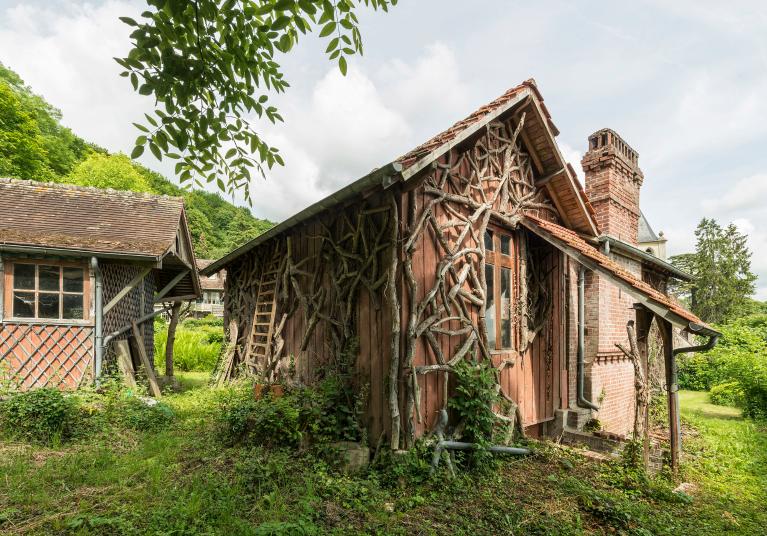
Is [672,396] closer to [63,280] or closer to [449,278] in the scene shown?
[449,278]

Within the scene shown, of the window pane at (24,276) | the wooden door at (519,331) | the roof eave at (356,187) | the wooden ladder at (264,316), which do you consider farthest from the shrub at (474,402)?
the window pane at (24,276)

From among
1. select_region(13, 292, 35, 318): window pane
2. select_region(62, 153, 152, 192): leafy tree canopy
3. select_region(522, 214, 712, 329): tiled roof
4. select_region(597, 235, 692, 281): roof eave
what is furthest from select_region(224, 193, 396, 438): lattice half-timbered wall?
select_region(62, 153, 152, 192): leafy tree canopy

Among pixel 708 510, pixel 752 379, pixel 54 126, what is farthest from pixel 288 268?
pixel 54 126

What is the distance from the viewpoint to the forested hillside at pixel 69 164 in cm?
2022

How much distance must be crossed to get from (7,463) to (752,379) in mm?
14762

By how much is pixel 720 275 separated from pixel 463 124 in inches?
1423

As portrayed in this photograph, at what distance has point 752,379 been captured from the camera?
9.82m

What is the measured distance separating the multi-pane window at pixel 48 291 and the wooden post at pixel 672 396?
10699 mm

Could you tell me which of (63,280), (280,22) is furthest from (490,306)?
(63,280)

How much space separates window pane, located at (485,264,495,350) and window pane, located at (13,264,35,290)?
9.04 m

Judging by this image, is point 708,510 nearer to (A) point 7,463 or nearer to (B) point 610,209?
(B) point 610,209

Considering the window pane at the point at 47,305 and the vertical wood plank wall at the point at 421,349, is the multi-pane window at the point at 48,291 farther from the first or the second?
the vertical wood plank wall at the point at 421,349

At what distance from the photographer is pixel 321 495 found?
168 inches

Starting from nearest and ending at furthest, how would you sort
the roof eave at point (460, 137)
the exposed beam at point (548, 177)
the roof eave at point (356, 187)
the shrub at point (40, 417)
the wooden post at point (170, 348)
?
1. the roof eave at point (356, 187)
2. the roof eave at point (460, 137)
3. the shrub at point (40, 417)
4. the exposed beam at point (548, 177)
5. the wooden post at point (170, 348)
